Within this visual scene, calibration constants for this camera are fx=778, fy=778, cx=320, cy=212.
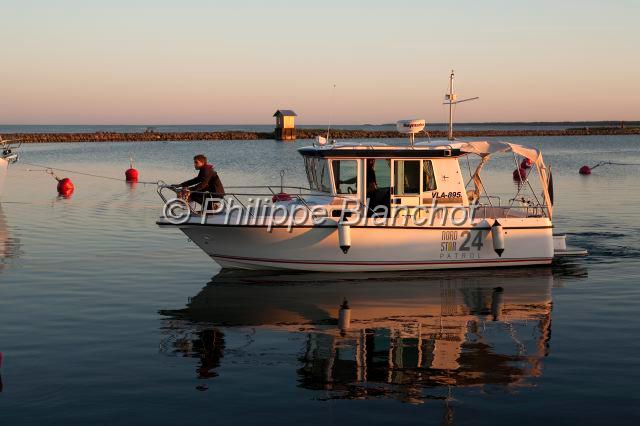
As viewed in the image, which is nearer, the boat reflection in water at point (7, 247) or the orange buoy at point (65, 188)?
the boat reflection in water at point (7, 247)

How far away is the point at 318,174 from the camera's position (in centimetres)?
1822

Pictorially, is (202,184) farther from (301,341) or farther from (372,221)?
(301,341)

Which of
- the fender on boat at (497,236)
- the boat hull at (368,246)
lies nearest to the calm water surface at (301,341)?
the boat hull at (368,246)

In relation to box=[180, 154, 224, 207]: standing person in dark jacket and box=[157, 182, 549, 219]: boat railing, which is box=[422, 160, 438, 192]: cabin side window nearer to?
box=[157, 182, 549, 219]: boat railing

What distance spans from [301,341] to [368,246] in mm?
5179

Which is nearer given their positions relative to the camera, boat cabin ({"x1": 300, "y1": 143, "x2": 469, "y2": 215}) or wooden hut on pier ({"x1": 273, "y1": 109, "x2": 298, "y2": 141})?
boat cabin ({"x1": 300, "y1": 143, "x2": 469, "y2": 215})

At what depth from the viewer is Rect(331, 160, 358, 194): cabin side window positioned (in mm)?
17609

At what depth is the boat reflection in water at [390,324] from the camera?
35.2 feet

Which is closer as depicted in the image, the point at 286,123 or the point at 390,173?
the point at 390,173

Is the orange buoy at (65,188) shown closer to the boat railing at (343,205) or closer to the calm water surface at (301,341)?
the calm water surface at (301,341)

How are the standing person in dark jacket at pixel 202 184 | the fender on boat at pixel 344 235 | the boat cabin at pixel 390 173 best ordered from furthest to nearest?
the boat cabin at pixel 390 173, the standing person in dark jacket at pixel 202 184, the fender on boat at pixel 344 235

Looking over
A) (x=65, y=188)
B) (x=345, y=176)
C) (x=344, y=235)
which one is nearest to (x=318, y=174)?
(x=345, y=176)

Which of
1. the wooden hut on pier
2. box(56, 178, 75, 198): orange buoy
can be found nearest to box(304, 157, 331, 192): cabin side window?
box(56, 178, 75, 198): orange buoy

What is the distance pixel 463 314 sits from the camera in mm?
14562
